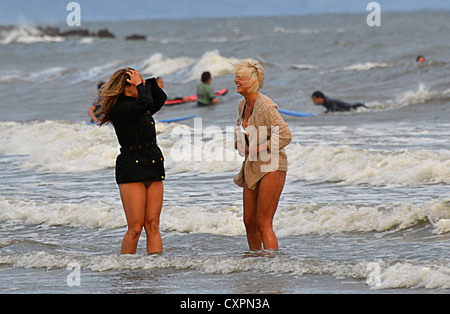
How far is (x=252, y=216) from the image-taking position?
609 centimetres

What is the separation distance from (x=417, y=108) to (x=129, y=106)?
51.1ft

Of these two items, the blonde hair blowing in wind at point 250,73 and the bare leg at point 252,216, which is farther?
the bare leg at point 252,216

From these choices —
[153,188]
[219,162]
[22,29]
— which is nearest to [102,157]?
[219,162]

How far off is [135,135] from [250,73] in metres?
1.04

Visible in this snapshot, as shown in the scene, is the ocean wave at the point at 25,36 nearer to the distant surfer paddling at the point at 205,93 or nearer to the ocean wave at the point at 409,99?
the distant surfer paddling at the point at 205,93

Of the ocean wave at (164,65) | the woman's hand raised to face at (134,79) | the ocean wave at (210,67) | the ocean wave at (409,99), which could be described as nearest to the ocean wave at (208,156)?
the woman's hand raised to face at (134,79)

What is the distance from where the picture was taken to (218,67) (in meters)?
35.2

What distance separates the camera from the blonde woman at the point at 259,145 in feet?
18.7

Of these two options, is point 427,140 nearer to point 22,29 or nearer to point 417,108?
point 417,108

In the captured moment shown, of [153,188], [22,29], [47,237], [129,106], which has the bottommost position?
[47,237]

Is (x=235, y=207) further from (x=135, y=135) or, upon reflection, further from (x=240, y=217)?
(x=135, y=135)

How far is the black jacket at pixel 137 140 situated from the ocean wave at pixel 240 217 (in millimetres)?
2277

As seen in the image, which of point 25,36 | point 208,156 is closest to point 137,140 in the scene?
point 208,156
